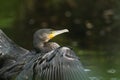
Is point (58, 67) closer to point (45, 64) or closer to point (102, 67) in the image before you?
point (45, 64)

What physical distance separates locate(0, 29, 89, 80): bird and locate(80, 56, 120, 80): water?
3.56 feet

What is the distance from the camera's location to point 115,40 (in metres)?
16.2

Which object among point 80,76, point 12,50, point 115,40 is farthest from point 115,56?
point 80,76

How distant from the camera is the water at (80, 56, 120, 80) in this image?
39.1 feet

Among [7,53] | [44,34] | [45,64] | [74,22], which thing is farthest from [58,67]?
[74,22]

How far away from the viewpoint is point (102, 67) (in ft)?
43.4

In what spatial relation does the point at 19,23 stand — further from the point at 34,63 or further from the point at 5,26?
the point at 34,63

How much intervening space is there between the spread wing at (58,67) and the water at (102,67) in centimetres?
121

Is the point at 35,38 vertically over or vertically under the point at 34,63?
over

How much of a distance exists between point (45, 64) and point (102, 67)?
3374mm

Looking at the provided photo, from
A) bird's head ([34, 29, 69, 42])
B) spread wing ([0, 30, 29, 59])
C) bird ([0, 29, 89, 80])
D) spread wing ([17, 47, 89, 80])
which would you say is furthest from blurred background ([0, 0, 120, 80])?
spread wing ([17, 47, 89, 80])

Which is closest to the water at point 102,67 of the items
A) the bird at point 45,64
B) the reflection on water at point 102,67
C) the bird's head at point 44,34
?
the reflection on water at point 102,67

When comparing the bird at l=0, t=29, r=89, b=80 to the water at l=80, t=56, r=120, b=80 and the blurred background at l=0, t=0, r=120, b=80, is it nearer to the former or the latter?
the water at l=80, t=56, r=120, b=80

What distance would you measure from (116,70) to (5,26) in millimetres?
5729
